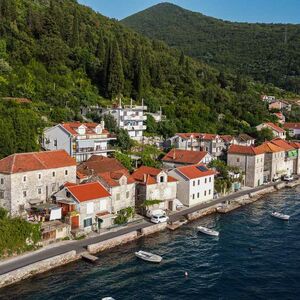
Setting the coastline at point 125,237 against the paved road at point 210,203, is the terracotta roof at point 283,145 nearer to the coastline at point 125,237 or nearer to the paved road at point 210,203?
the paved road at point 210,203

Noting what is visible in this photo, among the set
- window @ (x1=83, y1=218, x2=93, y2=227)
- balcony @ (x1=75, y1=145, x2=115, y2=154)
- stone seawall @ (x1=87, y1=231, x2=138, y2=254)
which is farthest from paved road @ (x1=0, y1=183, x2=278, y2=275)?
balcony @ (x1=75, y1=145, x2=115, y2=154)

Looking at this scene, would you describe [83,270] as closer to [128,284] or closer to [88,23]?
[128,284]

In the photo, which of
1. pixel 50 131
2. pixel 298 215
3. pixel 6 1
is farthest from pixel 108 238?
pixel 6 1

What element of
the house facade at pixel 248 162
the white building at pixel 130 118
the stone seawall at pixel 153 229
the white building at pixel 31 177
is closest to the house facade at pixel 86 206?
the white building at pixel 31 177

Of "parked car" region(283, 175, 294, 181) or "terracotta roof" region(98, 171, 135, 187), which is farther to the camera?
"parked car" region(283, 175, 294, 181)

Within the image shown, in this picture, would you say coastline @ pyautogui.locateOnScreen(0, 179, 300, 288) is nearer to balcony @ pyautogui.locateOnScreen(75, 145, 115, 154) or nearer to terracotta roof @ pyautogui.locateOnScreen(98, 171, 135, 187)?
terracotta roof @ pyautogui.locateOnScreen(98, 171, 135, 187)

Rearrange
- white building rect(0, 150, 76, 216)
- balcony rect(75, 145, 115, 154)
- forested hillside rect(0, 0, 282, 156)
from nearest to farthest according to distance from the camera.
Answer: white building rect(0, 150, 76, 216), balcony rect(75, 145, 115, 154), forested hillside rect(0, 0, 282, 156)

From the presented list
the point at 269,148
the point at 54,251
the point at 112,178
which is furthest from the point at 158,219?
the point at 269,148
